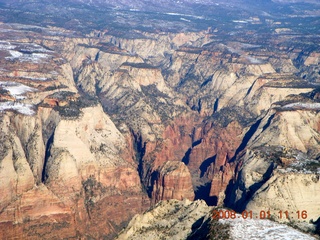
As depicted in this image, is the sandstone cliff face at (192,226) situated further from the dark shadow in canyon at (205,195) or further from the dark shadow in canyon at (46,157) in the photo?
the dark shadow in canyon at (205,195)

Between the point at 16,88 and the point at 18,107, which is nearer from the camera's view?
the point at 18,107

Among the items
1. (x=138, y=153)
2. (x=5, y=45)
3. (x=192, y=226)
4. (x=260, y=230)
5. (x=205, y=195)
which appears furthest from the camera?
(x=5, y=45)

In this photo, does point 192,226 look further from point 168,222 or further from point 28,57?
point 28,57

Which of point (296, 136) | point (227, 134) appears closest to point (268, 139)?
point (296, 136)

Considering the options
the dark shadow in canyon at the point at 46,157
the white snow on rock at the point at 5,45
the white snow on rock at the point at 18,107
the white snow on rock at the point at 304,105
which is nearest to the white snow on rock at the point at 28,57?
the white snow on rock at the point at 5,45

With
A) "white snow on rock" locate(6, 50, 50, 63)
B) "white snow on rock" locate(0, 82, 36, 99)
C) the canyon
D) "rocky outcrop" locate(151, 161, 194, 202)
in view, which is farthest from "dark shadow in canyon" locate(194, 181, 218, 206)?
"white snow on rock" locate(6, 50, 50, 63)

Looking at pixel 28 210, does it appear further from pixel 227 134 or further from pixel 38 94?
pixel 227 134

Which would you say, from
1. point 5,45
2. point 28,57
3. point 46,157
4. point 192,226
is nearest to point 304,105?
point 46,157

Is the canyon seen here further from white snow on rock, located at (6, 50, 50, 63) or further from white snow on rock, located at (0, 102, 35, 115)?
white snow on rock, located at (6, 50, 50, 63)
